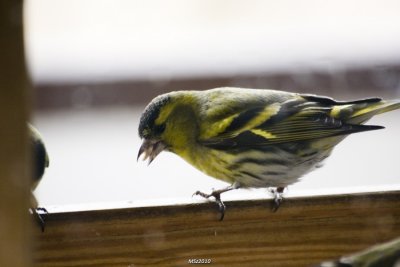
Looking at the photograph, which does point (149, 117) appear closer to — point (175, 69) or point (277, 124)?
point (277, 124)

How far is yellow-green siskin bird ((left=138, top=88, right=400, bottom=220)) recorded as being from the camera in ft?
8.02

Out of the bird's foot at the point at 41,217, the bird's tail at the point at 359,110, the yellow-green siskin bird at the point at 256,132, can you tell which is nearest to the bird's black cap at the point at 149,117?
the yellow-green siskin bird at the point at 256,132

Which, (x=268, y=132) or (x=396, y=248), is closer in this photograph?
(x=396, y=248)

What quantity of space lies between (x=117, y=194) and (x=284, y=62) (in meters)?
1.54

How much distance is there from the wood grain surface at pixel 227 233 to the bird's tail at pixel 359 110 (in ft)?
1.81

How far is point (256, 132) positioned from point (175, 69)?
2.11 m

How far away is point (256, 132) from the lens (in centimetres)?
254

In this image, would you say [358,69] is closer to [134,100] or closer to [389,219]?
[134,100]

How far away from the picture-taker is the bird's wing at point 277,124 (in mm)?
2506

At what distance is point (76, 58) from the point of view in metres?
4.84

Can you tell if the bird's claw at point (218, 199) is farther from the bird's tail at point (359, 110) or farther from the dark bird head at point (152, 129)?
the bird's tail at point (359, 110)

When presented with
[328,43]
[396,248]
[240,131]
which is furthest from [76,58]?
[396,248]

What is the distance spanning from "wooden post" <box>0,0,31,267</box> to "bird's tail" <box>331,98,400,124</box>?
1.53 m

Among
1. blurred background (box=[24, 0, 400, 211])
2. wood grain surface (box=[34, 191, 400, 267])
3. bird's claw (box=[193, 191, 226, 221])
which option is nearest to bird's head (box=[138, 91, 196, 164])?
bird's claw (box=[193, 191, 226, 221])
